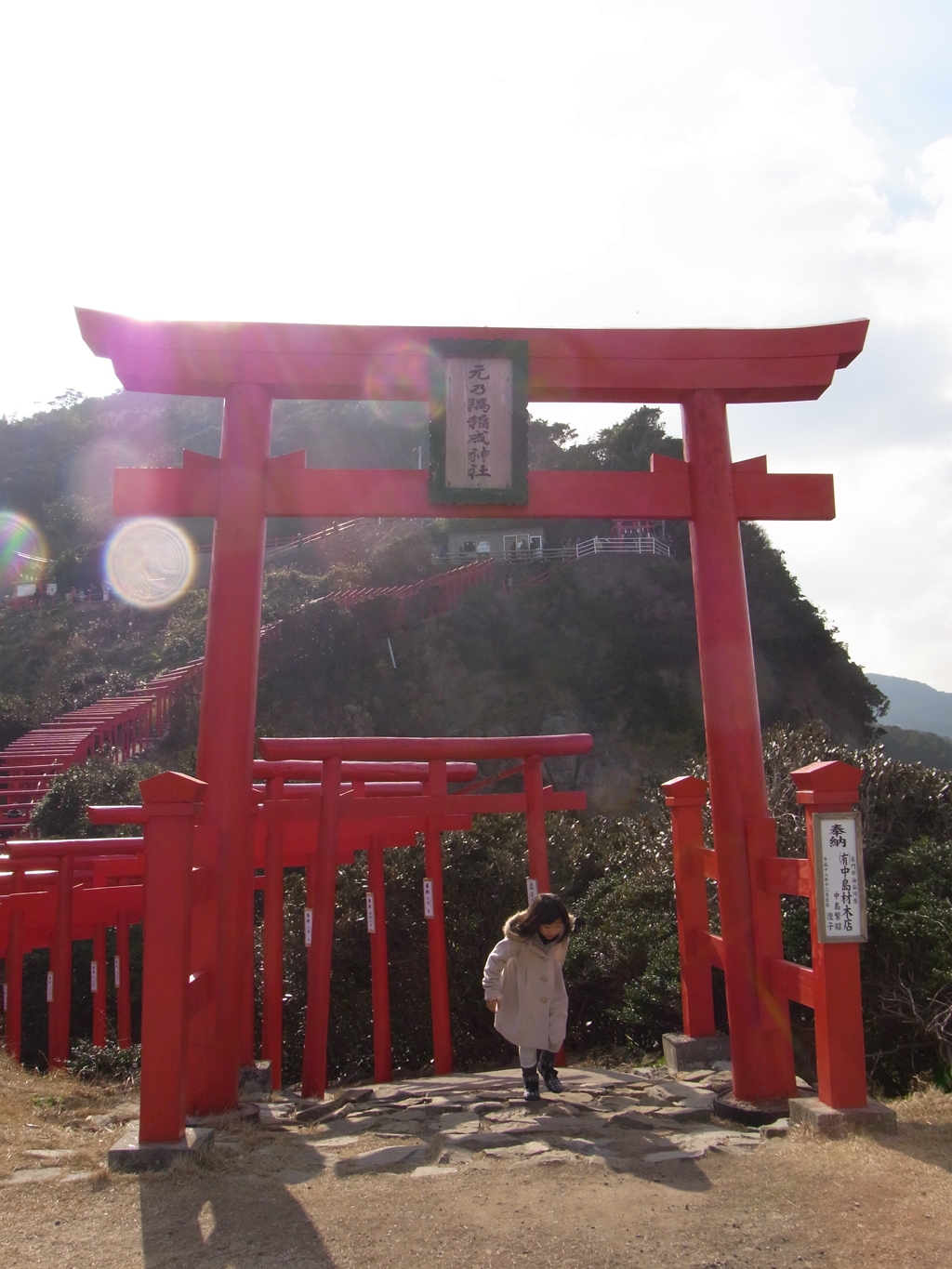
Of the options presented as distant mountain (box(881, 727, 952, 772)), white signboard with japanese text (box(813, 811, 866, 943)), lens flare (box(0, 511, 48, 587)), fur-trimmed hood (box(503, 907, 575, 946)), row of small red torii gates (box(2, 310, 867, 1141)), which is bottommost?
fur-trimmed hood (box(503, 907, 575, 946))

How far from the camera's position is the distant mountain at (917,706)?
90875 mm

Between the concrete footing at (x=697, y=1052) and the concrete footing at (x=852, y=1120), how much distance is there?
1.95m

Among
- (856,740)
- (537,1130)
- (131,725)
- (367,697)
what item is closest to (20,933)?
(537,1130)

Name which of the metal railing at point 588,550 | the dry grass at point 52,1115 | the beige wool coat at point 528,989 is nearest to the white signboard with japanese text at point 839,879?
the beige wool coat at point 528,989

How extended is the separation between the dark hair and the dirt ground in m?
1.09

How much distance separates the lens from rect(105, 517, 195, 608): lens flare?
114 feet

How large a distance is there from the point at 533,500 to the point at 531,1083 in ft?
9.48

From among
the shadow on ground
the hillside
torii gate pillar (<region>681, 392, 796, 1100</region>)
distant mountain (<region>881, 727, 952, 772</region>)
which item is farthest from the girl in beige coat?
distant mountain (<region>881, 727, 952, 772</region>)

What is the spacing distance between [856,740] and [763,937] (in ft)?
82.2

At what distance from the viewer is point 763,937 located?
4742 mm

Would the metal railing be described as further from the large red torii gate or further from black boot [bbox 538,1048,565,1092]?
black boot [bbox 538,1048,565,1092]

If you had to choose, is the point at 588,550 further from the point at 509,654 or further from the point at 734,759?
the point at 734,759

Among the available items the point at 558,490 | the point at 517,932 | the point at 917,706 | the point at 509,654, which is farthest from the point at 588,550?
the point at 917,706

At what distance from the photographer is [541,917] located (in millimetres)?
4957
